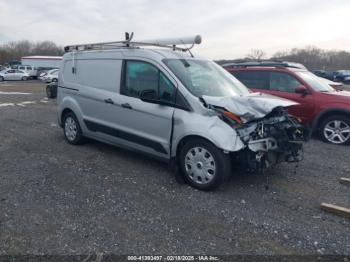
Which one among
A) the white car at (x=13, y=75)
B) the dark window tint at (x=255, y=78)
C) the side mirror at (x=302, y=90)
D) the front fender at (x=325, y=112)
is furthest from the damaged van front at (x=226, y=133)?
the white car at (x=13, y=75)

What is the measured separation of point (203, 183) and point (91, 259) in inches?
71.0

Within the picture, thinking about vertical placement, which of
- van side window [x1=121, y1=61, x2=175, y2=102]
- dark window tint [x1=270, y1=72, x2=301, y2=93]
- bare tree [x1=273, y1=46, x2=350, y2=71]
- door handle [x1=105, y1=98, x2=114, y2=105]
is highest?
bare tree [x1=273, y1=46, x2=350, y2=71]

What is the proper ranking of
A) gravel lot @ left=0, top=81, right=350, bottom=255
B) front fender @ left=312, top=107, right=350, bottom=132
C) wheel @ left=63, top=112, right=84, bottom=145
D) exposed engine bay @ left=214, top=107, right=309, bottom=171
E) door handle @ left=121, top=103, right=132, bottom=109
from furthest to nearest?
front fender @ left=312, top=107, right=350, bottom=132, wheel @ left=63, top=112, right=84, bottom=145, door handle @ left=121, top=103, right=132, bottom=109, exposed engine bay @ left=214, top=107, right=309, bottom=171, gravel lot @ left=0, top=81, right=350, bottom=255

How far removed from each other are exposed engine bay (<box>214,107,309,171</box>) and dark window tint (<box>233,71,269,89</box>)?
343cm

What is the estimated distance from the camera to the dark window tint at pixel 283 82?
23.8 ft

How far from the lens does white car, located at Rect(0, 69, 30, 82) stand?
35.0 metres

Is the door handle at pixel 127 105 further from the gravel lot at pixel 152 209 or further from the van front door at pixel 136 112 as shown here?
the gravel lot at pixel 152 209

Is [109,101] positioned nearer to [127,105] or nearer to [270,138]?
[127,105]

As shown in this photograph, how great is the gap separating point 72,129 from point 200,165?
10.5 feet

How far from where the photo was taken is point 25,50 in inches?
3177

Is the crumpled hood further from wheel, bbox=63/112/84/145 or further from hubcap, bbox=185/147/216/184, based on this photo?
wheel, bbox=63/112/84/145

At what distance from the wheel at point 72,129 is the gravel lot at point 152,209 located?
0.50 metres

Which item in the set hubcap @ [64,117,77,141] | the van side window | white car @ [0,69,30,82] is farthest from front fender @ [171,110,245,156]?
white car @ [0,69,30,82]

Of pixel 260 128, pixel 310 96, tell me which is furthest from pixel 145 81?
pixel 310 96
